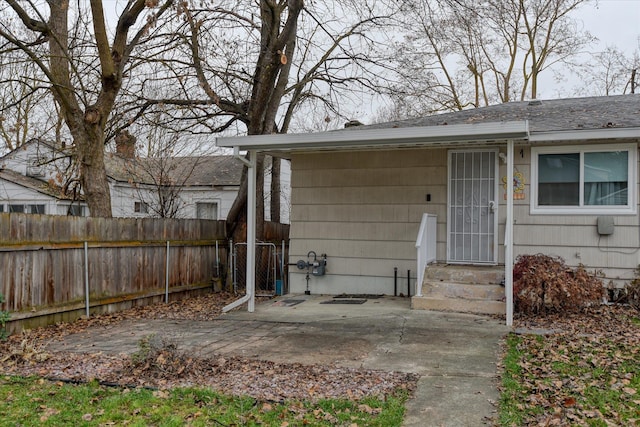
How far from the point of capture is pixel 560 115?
31.2ft

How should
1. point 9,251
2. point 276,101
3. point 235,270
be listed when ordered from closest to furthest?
point 9,251 < point 235,270 < point 276,101

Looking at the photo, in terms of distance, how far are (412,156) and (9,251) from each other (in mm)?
6598

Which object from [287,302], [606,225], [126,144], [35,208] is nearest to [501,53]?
[606,225]

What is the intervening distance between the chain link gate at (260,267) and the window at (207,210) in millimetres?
7154

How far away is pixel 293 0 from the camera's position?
10.7 metres

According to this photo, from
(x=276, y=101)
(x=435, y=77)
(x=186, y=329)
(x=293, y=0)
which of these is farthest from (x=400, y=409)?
(x=435, y=77)

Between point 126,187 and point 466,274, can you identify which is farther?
point 126,187

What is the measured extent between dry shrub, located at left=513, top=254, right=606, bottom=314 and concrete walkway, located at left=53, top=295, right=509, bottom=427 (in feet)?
2.25

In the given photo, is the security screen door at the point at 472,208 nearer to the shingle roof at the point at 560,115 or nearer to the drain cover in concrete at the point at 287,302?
the shingle roof at the point at 560,115

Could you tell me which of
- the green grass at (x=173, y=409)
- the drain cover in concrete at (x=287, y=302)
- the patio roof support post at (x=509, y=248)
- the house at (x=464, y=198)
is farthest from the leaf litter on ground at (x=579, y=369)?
the drain cover in concrete at (x=287, y=302)

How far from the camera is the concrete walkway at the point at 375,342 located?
14.5 ft

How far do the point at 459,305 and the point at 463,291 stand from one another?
297mm

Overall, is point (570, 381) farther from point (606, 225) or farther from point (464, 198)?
point (464, 198)

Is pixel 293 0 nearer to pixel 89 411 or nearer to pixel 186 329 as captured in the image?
pixel 186 329
